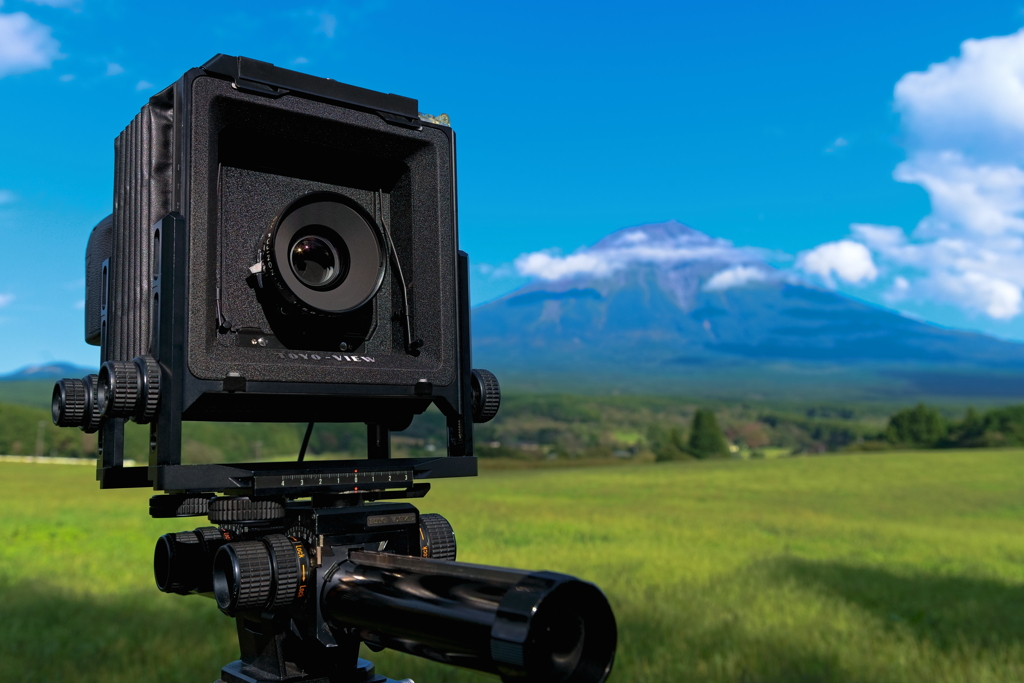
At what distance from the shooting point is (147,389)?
2312 mm

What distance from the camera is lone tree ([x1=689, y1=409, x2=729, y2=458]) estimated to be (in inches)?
3196

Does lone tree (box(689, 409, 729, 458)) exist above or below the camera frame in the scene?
below

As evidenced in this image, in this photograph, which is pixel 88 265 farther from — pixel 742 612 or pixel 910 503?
pixel 910 503

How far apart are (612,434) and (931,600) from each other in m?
129

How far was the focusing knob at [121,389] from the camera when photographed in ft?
7.51

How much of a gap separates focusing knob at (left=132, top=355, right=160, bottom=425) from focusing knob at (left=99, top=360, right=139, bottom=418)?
0.04ft

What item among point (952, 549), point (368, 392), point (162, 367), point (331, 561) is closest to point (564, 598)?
point (331, 561)

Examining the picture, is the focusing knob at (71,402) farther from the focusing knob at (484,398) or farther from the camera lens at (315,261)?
the focusing knob at (484,398)

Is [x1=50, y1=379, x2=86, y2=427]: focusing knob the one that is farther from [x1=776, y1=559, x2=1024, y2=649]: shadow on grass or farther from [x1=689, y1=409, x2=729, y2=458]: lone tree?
[x1=689, y1=409, x2=729, y2=458]: lone tree

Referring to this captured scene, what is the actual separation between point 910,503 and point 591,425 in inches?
4807

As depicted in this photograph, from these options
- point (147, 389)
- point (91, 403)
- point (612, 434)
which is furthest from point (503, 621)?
point (612, 434)

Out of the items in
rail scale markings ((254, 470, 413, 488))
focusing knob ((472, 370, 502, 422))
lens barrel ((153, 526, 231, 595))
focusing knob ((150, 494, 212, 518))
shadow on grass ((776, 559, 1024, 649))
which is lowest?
shadow on grass ((776, 559, 1024, 649))

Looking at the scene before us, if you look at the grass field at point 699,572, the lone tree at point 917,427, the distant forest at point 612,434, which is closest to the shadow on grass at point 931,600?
the grass field at point 699,572

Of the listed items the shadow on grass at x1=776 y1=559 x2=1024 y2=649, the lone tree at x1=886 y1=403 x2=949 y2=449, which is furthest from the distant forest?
the shadow on grass at x1=776 y1=559 x2=1024 y2=649
